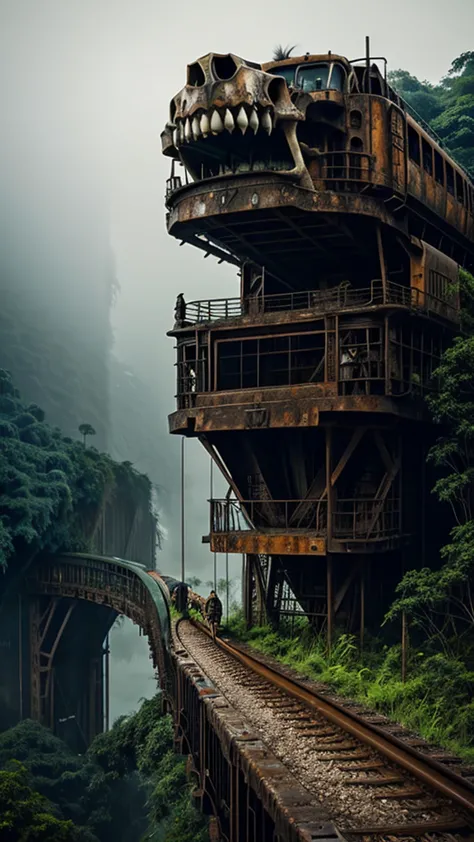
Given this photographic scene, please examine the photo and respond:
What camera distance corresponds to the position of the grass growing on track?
16.9 metres

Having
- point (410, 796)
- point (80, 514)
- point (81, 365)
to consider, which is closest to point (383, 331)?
point (410, 796)

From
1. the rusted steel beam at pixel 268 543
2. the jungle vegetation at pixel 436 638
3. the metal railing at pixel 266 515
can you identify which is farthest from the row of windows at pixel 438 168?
the rusted steel beam at pixel 268 543

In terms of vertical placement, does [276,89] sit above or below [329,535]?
above

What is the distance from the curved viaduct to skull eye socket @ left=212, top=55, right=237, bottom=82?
24588mm

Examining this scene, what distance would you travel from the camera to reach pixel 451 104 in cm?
6475

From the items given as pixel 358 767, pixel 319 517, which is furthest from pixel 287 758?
pixel 319 517

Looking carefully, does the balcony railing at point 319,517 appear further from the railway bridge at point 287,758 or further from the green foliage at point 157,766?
the green foliage at point 157,766

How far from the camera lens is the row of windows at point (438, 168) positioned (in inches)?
1102

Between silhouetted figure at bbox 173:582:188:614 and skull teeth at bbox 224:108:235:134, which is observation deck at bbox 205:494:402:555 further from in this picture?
skull teeth at bbox 224:108:235:134

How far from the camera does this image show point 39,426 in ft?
173

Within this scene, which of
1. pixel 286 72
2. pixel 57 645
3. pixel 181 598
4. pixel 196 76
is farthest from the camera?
pixel 57 645

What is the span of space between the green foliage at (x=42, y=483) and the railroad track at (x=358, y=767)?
28327mm

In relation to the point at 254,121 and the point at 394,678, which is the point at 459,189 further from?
the point at 394,678

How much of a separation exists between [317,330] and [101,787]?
72.1 feet
